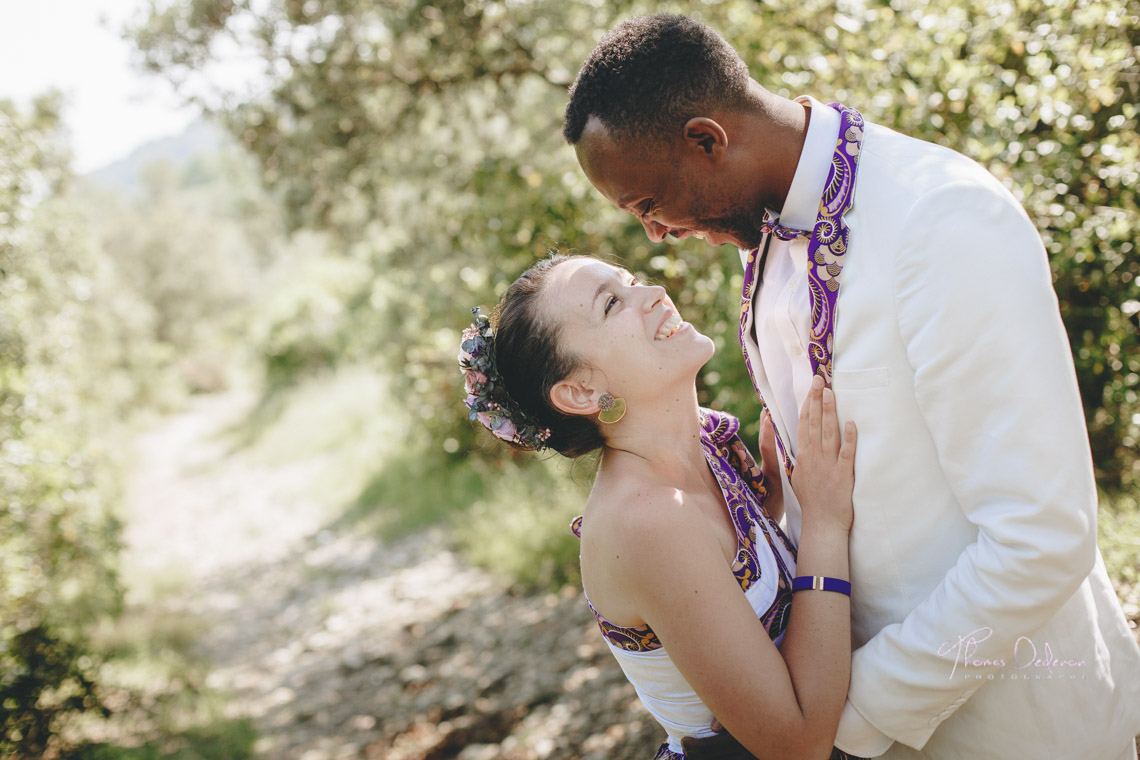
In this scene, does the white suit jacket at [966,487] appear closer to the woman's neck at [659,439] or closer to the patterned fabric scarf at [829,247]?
the patterned fabric scarf at [829,247]

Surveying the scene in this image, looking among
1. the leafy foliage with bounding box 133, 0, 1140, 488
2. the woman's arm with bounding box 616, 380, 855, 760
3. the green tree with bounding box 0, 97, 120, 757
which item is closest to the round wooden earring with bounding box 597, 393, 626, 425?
the woman's arm with bounding box 616, 380, 855, 760

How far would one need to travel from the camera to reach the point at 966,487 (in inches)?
62.6

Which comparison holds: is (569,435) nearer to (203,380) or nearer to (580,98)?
(580,98)

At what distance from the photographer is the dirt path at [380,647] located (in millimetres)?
5031

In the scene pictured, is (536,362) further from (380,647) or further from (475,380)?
(380,647)

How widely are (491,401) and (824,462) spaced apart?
0.96 meters

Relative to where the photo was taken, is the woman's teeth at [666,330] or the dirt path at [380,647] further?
the dirt path at [380,647]

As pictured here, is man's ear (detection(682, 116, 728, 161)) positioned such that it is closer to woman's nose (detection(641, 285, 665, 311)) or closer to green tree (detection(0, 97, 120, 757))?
woman's nose (detection(641, 285, 665, 311))

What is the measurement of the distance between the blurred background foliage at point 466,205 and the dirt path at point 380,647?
1.81ft

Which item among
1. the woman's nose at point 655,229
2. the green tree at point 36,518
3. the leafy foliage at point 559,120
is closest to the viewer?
the woman's nose at point 655,229

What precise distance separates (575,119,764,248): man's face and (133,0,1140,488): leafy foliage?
39.2 inches

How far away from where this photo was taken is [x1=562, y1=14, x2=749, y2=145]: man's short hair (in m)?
1.84

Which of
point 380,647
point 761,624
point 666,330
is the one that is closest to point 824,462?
point 761,624

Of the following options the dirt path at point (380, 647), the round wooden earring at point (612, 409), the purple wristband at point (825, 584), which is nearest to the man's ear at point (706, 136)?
the round wooden earring at point (612, 409)
